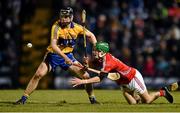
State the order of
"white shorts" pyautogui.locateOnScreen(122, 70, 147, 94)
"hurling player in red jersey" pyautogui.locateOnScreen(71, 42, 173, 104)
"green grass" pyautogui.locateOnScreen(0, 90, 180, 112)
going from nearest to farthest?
"green grass" pyautogui.locateOnScreen(0, 90, 180, 112) < "hurling player in red jersey" pyautogui.locateOnScreen(71, 42, 173, 104) < "white shorts" pyautogui.locateOnScreen(122, 70, 147, 94)

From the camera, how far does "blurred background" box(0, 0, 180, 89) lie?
1129 inches

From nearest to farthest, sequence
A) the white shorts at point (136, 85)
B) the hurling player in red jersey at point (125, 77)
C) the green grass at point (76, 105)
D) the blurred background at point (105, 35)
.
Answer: the green grass at point (76, 105), the hurling player in red jersey at point (125, 77), the white shorts at point (136, 85), the blurred background at point (105, 35)

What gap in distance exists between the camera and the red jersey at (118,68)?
57.5 ft

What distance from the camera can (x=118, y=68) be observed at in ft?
58.5

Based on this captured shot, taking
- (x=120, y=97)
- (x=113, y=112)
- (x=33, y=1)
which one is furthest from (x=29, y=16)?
(x=113, y=112)

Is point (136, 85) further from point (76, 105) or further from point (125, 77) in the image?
point (76, 105)

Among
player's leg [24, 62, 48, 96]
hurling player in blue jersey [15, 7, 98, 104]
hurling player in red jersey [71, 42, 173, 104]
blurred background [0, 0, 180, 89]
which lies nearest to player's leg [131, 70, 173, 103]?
hurling player in red jersey [71, 42, 173, 104]

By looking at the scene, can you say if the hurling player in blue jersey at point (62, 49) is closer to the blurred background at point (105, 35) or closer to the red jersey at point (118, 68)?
the red jersey at point (118, 68)

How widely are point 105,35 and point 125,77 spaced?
1108 centimetres

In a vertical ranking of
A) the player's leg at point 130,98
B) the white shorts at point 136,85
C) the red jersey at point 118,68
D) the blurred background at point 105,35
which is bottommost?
the blurred background at point 105,35

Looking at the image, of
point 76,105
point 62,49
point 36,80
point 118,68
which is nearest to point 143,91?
point 118,68

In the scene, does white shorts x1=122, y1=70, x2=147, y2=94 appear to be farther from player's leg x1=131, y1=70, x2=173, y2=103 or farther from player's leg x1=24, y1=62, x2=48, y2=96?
player's leg x1=24, y1=62, x2=48, y2=96

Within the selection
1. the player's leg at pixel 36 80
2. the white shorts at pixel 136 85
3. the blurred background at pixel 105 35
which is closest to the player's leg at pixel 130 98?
the white shorts at pixel 136 85

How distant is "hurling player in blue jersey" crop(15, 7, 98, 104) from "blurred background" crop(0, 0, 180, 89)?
946 cm
